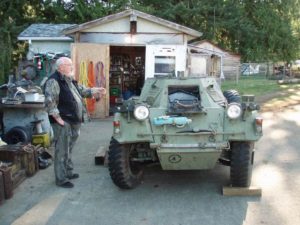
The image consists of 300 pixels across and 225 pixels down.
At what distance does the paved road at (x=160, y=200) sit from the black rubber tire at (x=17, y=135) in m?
1.24

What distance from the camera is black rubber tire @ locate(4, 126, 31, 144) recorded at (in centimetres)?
880

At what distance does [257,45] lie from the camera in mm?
34531

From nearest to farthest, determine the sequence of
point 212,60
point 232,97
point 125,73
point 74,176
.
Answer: point 74,176 → point 232,97 → point 125,73 → point 212,60

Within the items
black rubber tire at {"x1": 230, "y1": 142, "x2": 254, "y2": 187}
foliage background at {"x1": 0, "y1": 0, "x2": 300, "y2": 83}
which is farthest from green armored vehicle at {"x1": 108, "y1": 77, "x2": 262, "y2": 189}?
foliage background at {"x1": 0, "y1": 0, "x2": 300, "y2": 83}

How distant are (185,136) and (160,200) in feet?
2.93

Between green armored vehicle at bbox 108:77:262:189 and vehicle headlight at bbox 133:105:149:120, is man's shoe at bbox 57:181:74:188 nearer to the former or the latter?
green armored vehicle at bbox 108:77:262:189

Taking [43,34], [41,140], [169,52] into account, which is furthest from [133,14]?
[41,140]

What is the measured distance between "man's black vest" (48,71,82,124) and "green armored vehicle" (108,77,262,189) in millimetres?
664

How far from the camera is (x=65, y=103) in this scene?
653 cm

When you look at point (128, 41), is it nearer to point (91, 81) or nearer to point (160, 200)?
point (91, 81)

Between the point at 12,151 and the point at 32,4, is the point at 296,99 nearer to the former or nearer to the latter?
the point at 12,151

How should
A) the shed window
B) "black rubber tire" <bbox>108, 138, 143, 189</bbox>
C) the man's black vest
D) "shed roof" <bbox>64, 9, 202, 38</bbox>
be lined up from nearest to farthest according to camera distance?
"black rubber tire" <bbox>108, 138, 143, 189</bbox>
the man's black vest
"shed roof" <bbox>64, 9, 202, 38</bbox>
the shed window

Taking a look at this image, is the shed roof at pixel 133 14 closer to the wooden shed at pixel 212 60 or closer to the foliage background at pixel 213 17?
the wooden shed at pixel 212 60

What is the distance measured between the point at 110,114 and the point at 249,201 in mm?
9455
